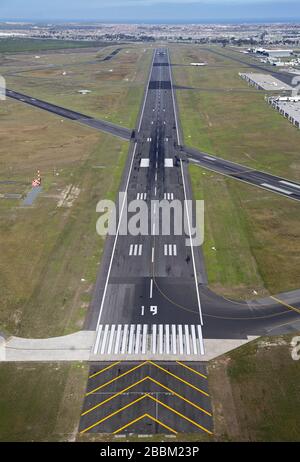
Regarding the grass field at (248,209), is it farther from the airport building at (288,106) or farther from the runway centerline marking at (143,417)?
the runway centerline marking at (143,417)

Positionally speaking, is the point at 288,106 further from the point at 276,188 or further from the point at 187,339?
the point at 187,339

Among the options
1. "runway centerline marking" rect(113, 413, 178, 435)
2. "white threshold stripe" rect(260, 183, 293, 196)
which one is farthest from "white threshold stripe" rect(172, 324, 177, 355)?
"white threshold stripe" rect(260, 183, 293, 196)

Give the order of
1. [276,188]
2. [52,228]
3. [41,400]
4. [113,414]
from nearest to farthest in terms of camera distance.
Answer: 1. [113,414]
2. [41,400]
3. [52,228]
4. [276,188]

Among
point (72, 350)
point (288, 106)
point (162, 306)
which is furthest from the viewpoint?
point (288, 106)

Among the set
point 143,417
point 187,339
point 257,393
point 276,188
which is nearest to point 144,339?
point 187,339

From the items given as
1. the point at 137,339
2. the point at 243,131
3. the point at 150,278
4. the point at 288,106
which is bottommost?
the point at 137,339

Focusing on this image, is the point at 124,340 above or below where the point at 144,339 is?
below
